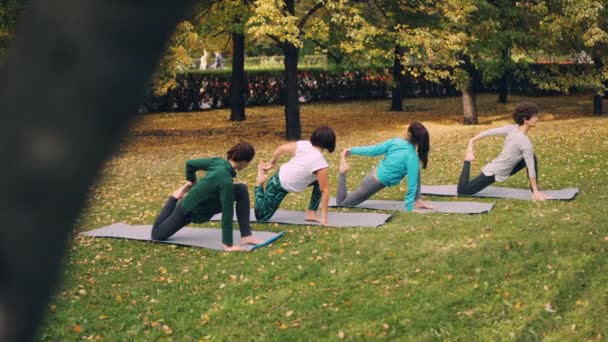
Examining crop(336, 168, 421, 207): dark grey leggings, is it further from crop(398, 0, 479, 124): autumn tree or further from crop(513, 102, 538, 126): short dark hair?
crop(398, 0, 479, 124): autumn tree

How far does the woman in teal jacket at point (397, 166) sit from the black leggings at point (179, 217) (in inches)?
78.6

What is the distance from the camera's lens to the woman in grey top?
36.7 ft

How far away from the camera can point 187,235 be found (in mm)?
9336

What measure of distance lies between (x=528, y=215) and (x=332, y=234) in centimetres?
241

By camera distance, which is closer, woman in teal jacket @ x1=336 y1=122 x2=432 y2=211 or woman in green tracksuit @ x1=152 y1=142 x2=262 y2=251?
woman in green tracksuit @ x1=152 y1=142 x2=262 y2=251

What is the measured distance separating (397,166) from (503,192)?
6.79ft

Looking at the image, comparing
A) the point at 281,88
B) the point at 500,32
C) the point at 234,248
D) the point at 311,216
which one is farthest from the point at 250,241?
the point at 281,88

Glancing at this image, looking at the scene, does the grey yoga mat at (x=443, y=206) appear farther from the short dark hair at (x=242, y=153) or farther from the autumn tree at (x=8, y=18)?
the autumn tree at (x=8, y=18)

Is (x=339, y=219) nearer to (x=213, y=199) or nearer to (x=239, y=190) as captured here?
(x=239, y=190)

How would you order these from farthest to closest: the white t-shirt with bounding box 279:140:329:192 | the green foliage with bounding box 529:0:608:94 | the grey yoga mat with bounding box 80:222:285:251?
the green foliage with bounding box 529:0:608:94
the white t-shirt with bounding box 279:140:329:192
the grey yoga mat with bounding box 80:222:285:251

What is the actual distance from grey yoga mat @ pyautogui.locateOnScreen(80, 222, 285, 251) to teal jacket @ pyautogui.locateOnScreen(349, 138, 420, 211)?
198 cm

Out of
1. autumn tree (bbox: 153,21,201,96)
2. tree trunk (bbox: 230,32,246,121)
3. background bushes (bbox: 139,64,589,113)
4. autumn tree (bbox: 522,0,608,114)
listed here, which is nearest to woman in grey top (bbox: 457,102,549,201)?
autumn tree (bbox: 153,21,201,96)

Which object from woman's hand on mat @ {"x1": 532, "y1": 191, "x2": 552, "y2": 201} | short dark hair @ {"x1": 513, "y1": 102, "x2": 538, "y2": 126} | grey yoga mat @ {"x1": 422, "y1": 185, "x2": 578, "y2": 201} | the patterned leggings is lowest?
grey yoga mat @ {"x1": 422, "y1": 185, "x2": 578, "y2": 201}

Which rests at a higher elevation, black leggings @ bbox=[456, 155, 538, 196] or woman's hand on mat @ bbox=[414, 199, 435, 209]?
black leggings @ bbox=[456, 155, 538, 196]
